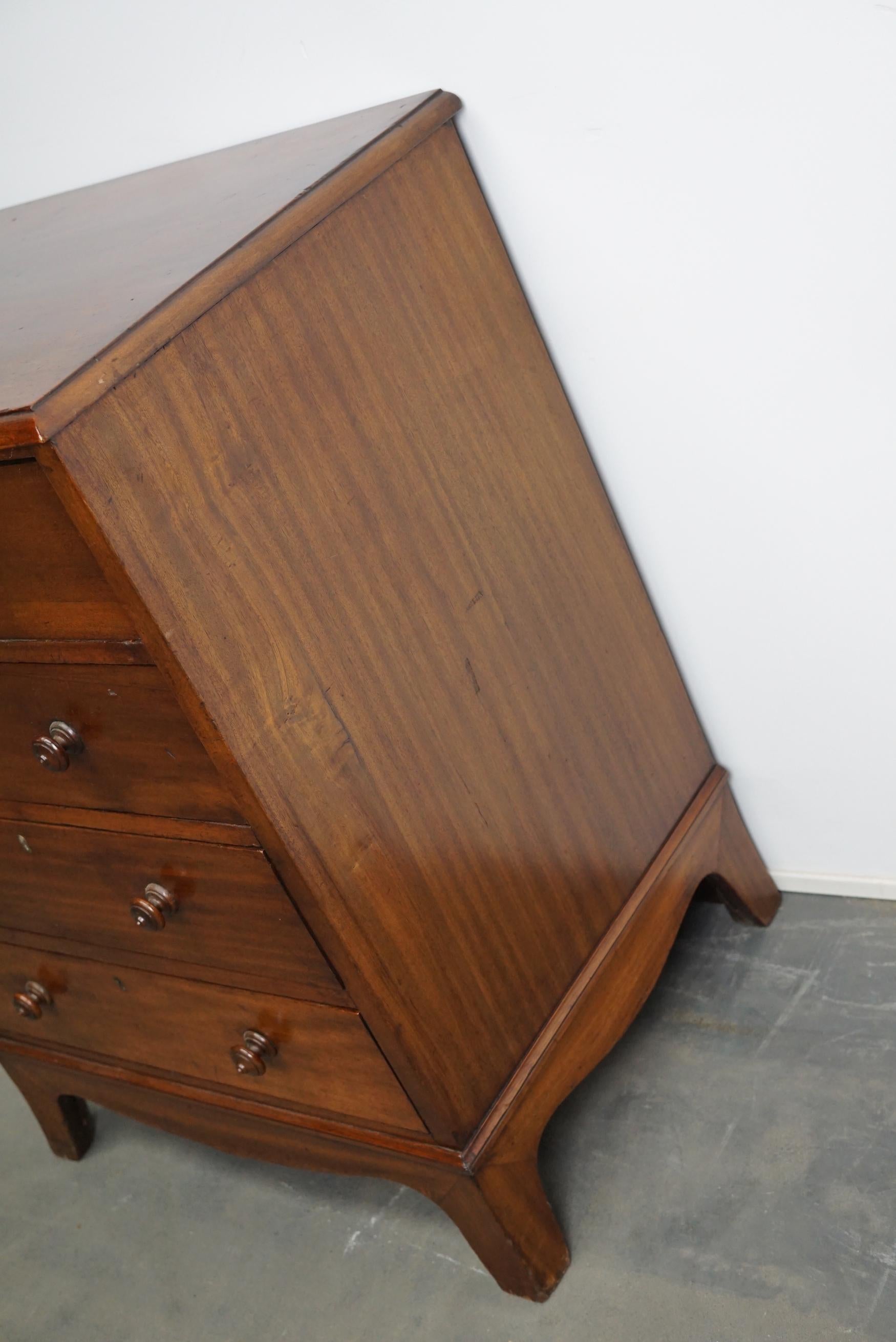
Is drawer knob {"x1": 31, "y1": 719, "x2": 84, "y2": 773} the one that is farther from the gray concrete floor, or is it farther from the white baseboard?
the white baseboard

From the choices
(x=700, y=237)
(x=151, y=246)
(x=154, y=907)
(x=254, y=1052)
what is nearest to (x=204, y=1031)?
(x=254, y=1052)

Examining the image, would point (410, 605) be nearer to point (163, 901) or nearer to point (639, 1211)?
point (163, 901)

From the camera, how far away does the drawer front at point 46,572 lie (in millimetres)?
1063

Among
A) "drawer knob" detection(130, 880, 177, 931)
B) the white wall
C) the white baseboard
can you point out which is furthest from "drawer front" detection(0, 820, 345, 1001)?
the white baseboard

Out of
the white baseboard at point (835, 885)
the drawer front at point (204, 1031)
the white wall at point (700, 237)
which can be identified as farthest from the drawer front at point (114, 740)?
the white baseboard at point (835, 885)

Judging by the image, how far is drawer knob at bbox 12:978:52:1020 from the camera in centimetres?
169

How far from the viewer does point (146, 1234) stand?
1843 mm

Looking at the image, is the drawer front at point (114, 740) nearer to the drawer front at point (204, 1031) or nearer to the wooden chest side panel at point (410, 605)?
the wooden chest side panel at point (410, 605)

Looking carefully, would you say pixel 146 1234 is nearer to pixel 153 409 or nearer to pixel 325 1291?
pixel 325 1291

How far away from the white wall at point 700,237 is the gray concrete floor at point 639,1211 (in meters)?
0.23

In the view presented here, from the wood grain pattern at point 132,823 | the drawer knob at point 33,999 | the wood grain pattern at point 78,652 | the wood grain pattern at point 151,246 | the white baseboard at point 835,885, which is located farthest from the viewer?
the white baseboard at point 835,885

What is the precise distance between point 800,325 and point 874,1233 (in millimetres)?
1039

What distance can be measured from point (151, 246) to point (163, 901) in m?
0.70

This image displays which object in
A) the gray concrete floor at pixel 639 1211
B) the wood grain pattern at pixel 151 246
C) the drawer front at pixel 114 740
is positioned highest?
the wood grain pattern at pixel 151 246
